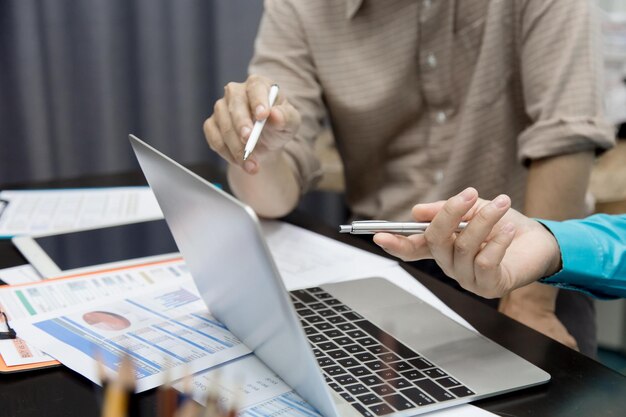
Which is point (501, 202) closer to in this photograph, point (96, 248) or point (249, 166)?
point (249, 166)

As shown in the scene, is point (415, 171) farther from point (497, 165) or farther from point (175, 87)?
point (175, 87)

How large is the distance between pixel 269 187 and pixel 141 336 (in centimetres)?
41

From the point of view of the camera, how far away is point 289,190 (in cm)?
105

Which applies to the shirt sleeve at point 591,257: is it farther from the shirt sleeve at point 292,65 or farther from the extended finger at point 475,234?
the shirt sleeve at point 292,65

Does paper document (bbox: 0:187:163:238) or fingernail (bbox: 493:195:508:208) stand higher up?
fingernail (bbox: 493:195:508:208)

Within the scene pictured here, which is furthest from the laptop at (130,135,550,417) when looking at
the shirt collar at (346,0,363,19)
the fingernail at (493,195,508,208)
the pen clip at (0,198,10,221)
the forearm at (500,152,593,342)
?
the shirt collar at (346,0,363,19)

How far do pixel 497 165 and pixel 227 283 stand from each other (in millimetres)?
732

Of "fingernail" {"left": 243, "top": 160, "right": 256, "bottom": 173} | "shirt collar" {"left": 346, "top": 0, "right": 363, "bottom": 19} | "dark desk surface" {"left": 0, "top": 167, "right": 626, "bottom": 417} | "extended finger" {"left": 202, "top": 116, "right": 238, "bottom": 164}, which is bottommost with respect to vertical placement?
"dark desk surface" {"left": 0, "top": 167, "right": 626, "bottom": 417}

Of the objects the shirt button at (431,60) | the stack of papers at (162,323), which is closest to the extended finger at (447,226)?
the stack of papers at (162,323)

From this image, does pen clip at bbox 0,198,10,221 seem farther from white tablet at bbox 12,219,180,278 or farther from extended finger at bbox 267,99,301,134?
extended finger at bbox 267,99,301,134

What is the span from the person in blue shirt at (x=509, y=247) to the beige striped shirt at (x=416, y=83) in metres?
0.34

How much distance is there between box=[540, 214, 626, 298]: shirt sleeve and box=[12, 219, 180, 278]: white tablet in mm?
449

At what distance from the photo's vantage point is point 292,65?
1.21m

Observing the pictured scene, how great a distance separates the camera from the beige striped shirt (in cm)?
113
